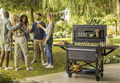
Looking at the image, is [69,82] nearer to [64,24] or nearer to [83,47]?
[83,47]

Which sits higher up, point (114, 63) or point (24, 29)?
point (24, 29)

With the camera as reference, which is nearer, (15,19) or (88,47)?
(88,47)

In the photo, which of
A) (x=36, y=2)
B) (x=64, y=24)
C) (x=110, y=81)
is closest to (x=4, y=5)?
(x=36, y=2)

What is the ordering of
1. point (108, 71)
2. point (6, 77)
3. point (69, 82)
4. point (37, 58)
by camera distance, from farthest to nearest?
point (37, 58), point (108, 71), point (69, 82), point (6, 77)

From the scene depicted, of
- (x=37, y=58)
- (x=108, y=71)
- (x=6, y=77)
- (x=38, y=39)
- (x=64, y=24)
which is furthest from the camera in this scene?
(x=64, y=24)

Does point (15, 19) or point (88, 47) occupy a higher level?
point (15, 19)

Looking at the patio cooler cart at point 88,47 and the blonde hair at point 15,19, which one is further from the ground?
the blonde hair at point 15,19

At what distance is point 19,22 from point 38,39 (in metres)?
1.18

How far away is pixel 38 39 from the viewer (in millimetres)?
8281

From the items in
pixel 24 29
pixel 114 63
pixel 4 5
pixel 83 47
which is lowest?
pixel 114 63

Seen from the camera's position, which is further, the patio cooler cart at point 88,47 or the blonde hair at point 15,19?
the blonde hair at point 15,19

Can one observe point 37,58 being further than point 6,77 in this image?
Yes

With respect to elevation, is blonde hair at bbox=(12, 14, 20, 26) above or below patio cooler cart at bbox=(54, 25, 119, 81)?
above

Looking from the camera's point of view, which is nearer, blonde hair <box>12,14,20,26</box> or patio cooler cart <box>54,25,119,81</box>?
patio cooler cart <box>54,25,119,81</box>
